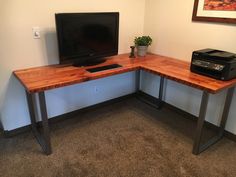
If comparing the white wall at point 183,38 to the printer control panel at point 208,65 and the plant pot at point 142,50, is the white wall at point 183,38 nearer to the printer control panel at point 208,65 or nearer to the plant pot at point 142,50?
the plant pot at point 142,50

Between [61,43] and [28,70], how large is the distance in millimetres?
474

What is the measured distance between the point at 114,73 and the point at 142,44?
845mm

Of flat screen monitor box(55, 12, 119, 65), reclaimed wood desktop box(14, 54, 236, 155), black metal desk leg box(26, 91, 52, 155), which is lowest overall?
black metal desk leg box(26, 91, 52, 155)

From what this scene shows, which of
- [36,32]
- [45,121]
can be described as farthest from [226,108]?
[36,32]

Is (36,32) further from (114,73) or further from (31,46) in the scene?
(114,73)

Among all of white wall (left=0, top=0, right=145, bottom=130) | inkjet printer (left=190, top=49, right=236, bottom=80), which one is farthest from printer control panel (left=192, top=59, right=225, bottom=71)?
white wall (left=0, top=0, right=145, bottom=130)

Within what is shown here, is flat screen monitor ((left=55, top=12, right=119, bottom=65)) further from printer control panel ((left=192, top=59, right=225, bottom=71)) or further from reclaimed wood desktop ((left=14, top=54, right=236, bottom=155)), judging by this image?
printer control panel ((left=192, top=59, right=225, bottom=71))

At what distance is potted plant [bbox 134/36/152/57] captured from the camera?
9.54 ft

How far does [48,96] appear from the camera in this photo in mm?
2557

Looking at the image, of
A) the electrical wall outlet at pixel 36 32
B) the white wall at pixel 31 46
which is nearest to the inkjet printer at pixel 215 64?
the white wall at pixel 31 46

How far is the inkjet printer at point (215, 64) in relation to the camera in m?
1.95

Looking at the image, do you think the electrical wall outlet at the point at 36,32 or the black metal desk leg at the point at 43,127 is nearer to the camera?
the black metal desk leg at the point at 43,127

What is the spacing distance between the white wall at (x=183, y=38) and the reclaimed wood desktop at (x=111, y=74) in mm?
172

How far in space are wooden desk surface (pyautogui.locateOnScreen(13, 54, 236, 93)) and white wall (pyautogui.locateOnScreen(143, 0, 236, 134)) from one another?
0.25 meters
